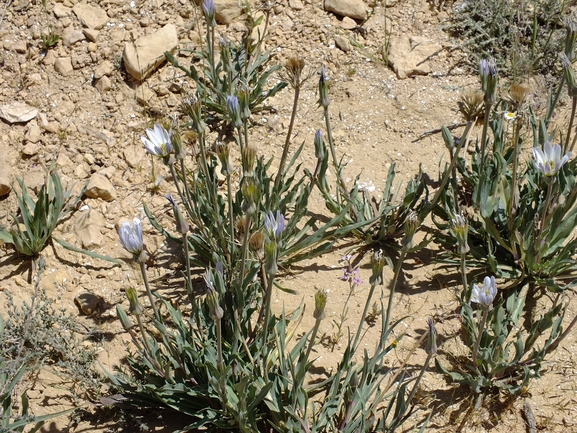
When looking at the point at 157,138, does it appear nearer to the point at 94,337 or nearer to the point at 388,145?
the point at 94,337

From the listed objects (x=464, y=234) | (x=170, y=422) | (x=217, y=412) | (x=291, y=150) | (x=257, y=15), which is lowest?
(x=170, y=422)

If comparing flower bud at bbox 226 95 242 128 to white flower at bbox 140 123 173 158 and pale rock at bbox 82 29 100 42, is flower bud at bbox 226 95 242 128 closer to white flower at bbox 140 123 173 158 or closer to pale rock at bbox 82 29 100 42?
white flower at bbox 140 123 173 158

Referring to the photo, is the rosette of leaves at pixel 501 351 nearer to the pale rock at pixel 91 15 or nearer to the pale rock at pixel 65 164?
the pale rock at pixel 65 164

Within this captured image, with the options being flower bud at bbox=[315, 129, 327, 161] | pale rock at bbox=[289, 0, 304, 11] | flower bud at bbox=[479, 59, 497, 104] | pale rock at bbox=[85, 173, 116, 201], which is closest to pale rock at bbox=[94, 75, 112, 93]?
pale rock at bbox=[85, 173, 116, 201]

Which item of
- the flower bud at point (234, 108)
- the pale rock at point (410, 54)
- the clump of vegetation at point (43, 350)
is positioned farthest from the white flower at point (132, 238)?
the pale rock at point (410, 54)

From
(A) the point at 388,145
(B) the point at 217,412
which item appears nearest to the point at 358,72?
(A) the point at 388,145

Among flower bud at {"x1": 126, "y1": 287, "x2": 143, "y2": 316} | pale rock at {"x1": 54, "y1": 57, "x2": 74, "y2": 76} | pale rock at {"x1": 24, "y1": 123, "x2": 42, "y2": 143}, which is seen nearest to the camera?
flower bud at {"x1": 126, "y1": 287, "x2": 143, "y2": 316}
